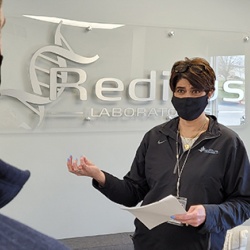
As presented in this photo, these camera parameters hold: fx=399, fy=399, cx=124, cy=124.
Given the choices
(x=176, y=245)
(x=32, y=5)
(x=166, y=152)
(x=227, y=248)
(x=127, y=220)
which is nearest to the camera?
(x=176, y=245)

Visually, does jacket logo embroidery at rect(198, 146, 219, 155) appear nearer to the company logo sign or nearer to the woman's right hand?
the woman's right hand

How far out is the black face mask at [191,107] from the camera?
1.82 m

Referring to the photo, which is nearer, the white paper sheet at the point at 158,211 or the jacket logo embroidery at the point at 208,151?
the white paper sheet at the point at 158,211

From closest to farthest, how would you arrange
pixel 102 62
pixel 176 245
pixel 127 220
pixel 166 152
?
pixel 176 245
pixel 166 152
pixel 102 62
pixel 127 220

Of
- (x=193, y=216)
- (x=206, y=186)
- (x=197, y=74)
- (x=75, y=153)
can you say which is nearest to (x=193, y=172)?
(x=206, y=186)

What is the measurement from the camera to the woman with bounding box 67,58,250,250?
1634 millimetres

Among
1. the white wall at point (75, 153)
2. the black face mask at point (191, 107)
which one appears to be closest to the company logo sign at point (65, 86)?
the white wall at point (75, 153)

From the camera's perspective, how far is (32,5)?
269 cm

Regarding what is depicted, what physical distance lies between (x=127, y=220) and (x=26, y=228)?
8.91ft

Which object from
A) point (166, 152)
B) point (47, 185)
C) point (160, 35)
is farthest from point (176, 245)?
point (160, 35)

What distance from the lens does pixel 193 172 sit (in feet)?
5.46

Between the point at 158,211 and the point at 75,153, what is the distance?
55.7 inches

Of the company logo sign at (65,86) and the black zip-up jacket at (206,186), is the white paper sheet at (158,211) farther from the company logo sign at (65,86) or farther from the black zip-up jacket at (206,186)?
the company logo sign at (65,86)

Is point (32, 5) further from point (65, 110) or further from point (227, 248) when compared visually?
point (227, 248)
